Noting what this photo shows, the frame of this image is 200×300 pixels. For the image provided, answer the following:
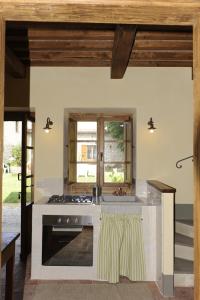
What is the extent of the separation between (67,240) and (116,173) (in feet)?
6.51

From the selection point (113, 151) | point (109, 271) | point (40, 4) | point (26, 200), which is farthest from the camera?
point (113, 151)

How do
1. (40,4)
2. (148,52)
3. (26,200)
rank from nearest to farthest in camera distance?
(40,4), (148,52), (26,200)

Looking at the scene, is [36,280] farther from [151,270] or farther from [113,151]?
[113,151]

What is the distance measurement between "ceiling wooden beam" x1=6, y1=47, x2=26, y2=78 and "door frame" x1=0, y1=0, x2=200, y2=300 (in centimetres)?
257

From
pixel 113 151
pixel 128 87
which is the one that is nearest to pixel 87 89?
pixel 128 87

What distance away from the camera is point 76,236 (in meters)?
3.82

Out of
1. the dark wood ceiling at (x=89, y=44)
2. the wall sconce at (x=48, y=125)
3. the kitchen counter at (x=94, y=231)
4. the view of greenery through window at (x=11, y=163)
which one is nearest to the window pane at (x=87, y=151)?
the wall sconce at (x=48, y=125)

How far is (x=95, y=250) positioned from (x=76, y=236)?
0.28 m

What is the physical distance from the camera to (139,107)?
5.04m

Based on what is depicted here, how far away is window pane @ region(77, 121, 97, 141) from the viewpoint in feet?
18.1

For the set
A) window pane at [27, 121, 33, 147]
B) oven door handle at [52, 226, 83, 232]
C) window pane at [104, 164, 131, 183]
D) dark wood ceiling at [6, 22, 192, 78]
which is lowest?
oven door handle at [52, 226, 83, 232]

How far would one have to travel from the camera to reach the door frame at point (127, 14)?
5.16 feet

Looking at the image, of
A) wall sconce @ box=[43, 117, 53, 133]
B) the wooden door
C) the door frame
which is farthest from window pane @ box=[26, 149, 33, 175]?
the door frame

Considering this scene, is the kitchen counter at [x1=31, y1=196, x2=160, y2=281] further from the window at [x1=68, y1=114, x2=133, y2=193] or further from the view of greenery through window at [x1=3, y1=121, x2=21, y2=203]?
the view of greenery through window at [x1=3, y1=121, x2=21, y2=203]
